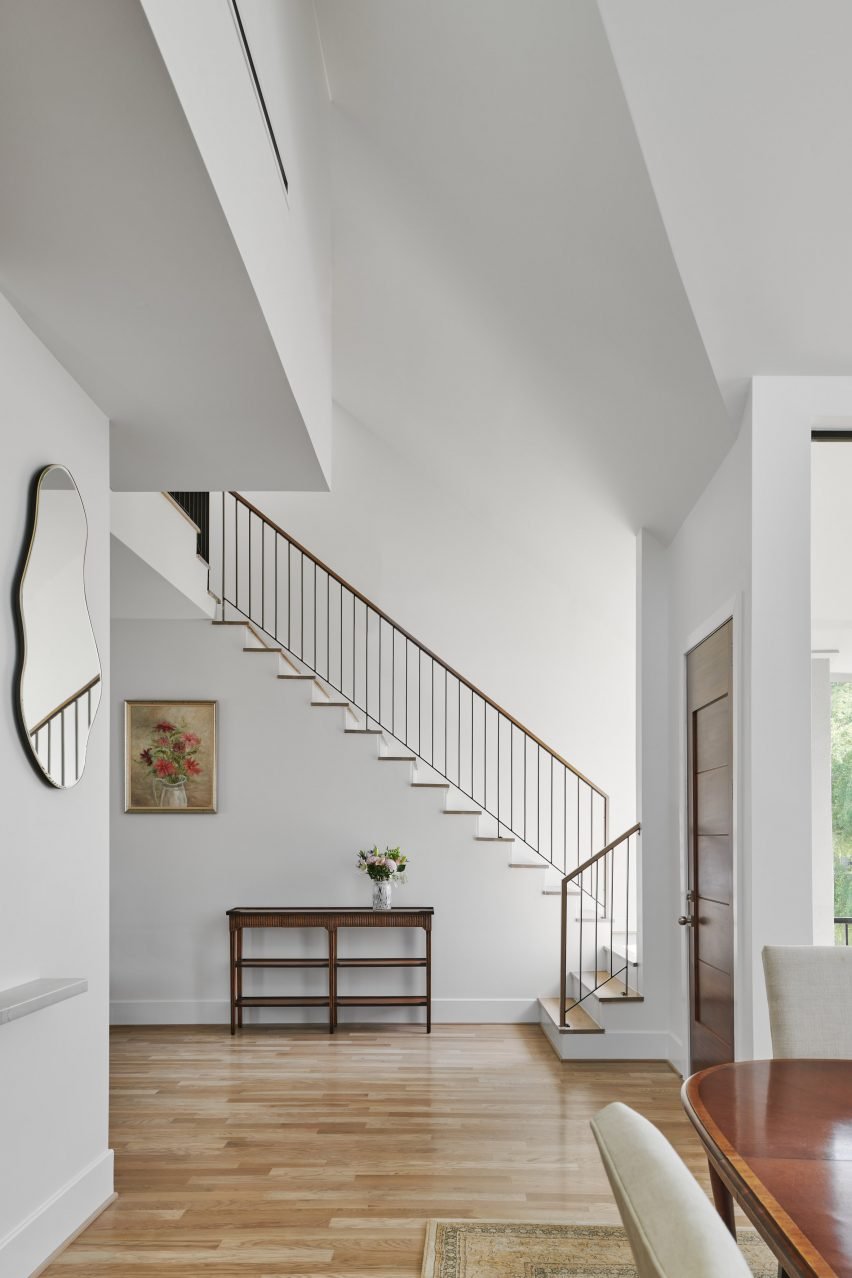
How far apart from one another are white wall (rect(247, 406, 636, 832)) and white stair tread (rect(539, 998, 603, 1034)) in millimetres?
2006

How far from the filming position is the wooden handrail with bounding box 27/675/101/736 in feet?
11.0

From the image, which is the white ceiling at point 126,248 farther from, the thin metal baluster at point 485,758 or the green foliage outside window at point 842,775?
the green foliage outside window at point 842,775

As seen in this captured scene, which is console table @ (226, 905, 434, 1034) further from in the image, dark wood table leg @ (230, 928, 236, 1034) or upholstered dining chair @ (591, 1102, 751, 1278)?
upholstered dining chair @ (591, 1102, 751, 1278)

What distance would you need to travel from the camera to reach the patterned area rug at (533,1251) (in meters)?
3.21

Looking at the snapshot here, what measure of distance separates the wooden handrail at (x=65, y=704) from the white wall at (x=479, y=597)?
494 centimetres

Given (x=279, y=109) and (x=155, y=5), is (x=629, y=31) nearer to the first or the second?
(x=279, y=109)

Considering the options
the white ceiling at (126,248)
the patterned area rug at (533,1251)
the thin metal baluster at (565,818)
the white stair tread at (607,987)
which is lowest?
the white stair tread at (607,987)

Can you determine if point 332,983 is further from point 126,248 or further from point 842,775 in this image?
point 126,248

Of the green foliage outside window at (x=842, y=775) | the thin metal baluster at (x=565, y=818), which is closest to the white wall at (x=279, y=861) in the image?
the thin metal baluster at (x=565, y=818)

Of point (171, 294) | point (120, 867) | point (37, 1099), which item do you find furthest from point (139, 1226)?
point (120, 867)

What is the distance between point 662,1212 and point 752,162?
11.2 ft

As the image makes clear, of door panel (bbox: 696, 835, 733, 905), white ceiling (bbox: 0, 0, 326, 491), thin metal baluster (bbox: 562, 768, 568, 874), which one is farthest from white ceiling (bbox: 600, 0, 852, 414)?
thin metal baluster (bbox: 562, 768, 568, 874)

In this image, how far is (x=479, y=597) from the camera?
8.78 m

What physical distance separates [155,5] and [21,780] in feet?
6.89
